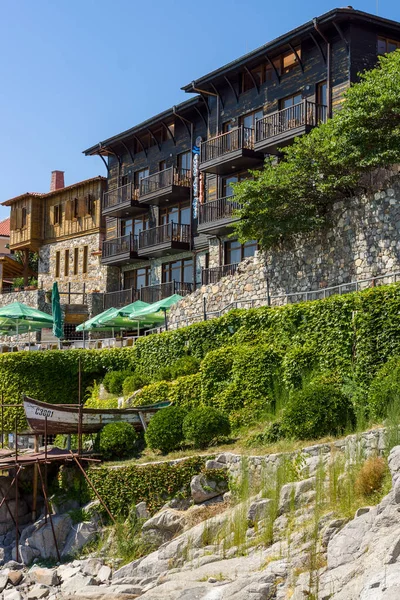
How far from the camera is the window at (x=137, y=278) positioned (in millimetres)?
48478

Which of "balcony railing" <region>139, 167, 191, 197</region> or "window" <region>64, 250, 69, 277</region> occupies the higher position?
"balcony railing" <region>139, 167, 191, 197</region>

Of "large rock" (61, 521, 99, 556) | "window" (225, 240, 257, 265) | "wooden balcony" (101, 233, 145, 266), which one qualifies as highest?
"wooden balcony" (101, 233, 145, 266)

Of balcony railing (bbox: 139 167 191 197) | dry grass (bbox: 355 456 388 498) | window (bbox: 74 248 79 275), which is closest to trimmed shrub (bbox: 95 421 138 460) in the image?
dry grass (bbox: 355 456 388 498)

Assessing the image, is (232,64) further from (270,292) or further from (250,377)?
(250,377)

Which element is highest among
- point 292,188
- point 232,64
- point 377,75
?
point 232,64

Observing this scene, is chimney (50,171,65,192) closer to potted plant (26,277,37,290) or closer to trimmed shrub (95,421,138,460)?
potted plant (26,277,37,290)

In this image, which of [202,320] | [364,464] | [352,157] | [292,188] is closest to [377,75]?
[352,157]

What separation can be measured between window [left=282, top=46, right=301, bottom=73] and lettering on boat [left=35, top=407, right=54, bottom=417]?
64.8ft

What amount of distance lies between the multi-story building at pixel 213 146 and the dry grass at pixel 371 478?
18928 millimetres

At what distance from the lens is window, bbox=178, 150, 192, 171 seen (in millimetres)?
46031

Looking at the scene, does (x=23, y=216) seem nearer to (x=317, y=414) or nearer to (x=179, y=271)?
(x=179, y=271)

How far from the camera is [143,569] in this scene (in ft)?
65.3

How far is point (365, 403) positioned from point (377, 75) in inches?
472

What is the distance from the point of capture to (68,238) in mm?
56156
